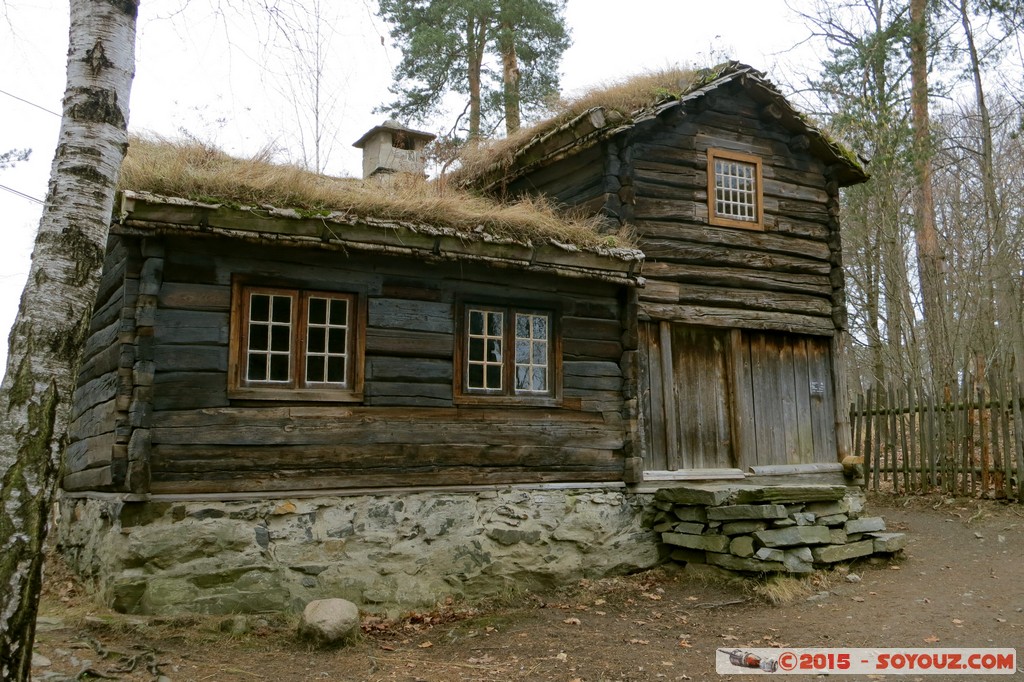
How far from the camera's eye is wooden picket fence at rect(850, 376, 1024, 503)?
37.9 feet

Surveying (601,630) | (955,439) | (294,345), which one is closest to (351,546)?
(294,345)

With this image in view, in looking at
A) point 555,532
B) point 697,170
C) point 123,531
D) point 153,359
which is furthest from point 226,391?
point 697,170

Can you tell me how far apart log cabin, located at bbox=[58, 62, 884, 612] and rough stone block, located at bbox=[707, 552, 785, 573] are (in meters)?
0.80

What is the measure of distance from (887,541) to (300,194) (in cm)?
757

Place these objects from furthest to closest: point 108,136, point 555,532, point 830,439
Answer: point 830,439 < point 555,532 < point 108,136

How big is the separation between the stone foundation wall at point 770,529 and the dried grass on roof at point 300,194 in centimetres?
326

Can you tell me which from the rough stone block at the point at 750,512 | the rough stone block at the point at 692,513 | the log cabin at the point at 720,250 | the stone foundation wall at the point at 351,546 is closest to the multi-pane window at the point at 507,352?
the stone foundation wall at the point at 351,546

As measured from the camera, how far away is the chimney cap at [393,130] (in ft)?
45.6

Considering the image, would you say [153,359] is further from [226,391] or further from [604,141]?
[604,141]

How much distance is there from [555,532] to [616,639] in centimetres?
191

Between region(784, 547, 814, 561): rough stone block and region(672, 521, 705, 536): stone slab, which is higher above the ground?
region(672, 521, 705, 536): stone slab

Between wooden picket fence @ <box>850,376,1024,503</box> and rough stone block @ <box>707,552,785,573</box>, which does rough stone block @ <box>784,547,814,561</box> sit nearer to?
rough stone block @ <box>707,552,785,573</box>

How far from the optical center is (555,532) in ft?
30.3

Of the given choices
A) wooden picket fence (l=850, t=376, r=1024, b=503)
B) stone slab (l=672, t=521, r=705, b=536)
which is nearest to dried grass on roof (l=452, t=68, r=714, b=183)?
stone slab (l=672, t=521, r=705, b=536)
